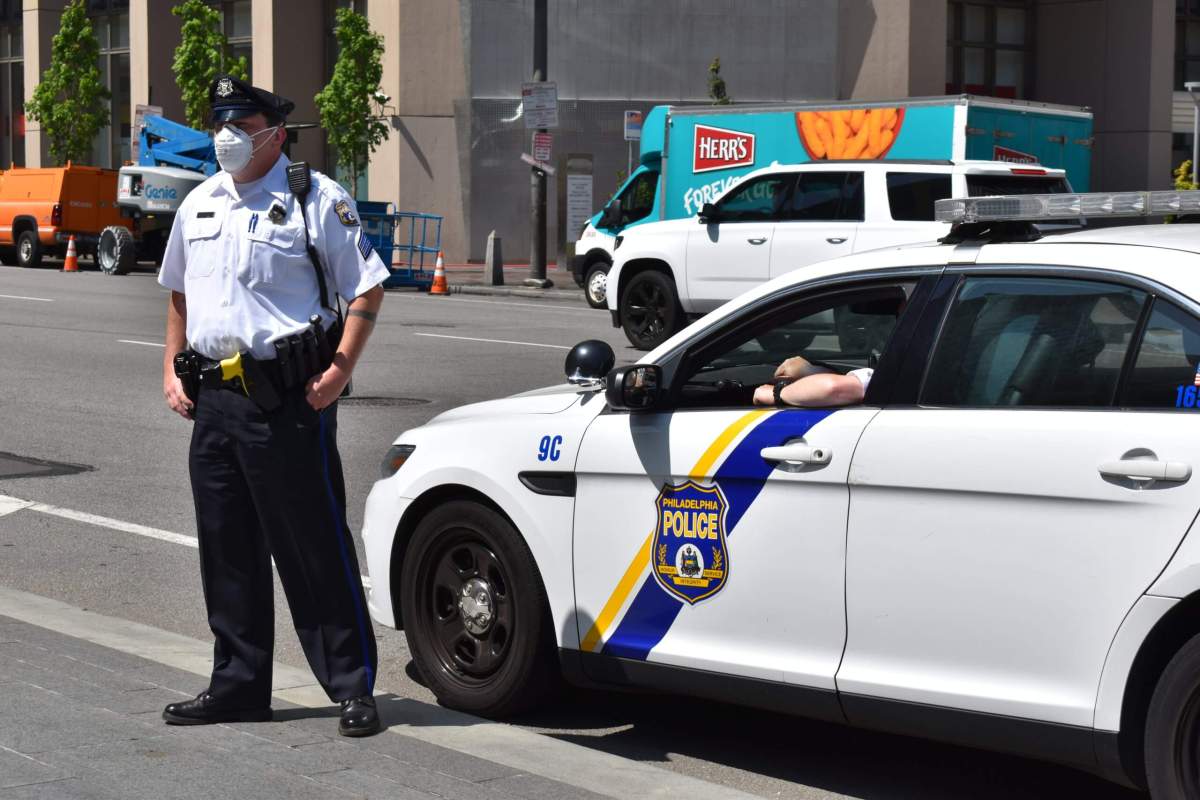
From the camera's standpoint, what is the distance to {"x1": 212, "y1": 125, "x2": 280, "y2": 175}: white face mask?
4914 mm

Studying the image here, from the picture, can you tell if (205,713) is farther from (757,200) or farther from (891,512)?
(757,200)

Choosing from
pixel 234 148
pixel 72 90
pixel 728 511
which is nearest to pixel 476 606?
pixel 728 511

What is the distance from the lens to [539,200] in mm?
30078

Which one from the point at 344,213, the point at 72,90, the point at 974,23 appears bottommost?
the point at 344,213

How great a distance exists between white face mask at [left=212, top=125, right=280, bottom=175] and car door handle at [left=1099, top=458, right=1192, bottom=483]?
2535 millimetres

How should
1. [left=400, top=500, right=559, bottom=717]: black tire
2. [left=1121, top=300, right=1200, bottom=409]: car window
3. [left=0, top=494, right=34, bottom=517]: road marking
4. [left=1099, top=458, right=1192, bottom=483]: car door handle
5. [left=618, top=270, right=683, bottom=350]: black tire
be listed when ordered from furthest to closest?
[left=618, top=270, right=683, bottom=350]: black tire < [left=0, top=494, right=34, bottom=517]: road marking < [left=400, top=500, right=559, bottom=717]: black tire < [left=1121, top=300, right=1200, bottom=409]: car window < [left=1099, top=458, right=1192, bottom=483]: car door handle

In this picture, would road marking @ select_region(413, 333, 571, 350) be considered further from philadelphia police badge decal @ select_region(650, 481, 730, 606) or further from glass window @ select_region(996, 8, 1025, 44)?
glass window @ select_region(996, 8, 1025, 44)

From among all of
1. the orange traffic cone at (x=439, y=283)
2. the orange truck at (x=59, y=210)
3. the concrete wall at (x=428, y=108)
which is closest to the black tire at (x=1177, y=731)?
the orange traffic cone at (x=439, y=283)

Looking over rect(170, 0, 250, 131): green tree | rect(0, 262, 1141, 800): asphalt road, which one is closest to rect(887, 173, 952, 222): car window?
rect(0, 262, 1141, 800): asphalt road

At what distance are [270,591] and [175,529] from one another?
3.71 m

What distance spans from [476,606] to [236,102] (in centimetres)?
171

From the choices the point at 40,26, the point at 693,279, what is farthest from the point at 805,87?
the point at 40,26

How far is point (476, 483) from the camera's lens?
5332mm

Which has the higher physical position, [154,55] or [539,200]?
[154,55]
